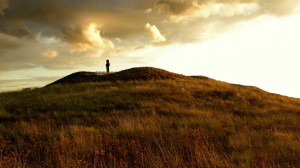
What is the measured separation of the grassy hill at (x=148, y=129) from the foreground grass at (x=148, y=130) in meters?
0.02

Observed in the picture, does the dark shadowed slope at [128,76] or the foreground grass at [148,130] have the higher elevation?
the dark shadowed slope at [128,76]

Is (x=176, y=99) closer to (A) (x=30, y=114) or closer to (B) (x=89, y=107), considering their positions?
(B) (x=89, y=107)

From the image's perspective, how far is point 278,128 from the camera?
23.7 ft

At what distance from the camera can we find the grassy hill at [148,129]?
4.36 m

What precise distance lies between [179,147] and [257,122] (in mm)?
4318

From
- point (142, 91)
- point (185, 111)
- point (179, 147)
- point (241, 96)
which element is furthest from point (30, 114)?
point (241, 96)

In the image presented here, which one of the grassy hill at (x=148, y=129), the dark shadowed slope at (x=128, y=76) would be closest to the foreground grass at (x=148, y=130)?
the grassy hill at (x=148, y=129)

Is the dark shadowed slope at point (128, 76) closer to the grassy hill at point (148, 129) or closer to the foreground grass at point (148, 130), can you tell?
the grassy hill at point (148, 129)

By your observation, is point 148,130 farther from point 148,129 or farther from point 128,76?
point 128,76

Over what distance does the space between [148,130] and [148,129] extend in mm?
57

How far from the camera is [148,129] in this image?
6.30 metres

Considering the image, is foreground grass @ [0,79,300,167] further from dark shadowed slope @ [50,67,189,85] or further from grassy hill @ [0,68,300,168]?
dark shadowed slope @ [50,67,189,85]

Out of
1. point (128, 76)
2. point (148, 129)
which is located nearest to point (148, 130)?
point (148, 129)

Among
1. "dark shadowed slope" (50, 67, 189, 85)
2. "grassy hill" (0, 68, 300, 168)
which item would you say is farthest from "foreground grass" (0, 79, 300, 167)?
"dark shadowed slope" (50, 67, 189, 85)
